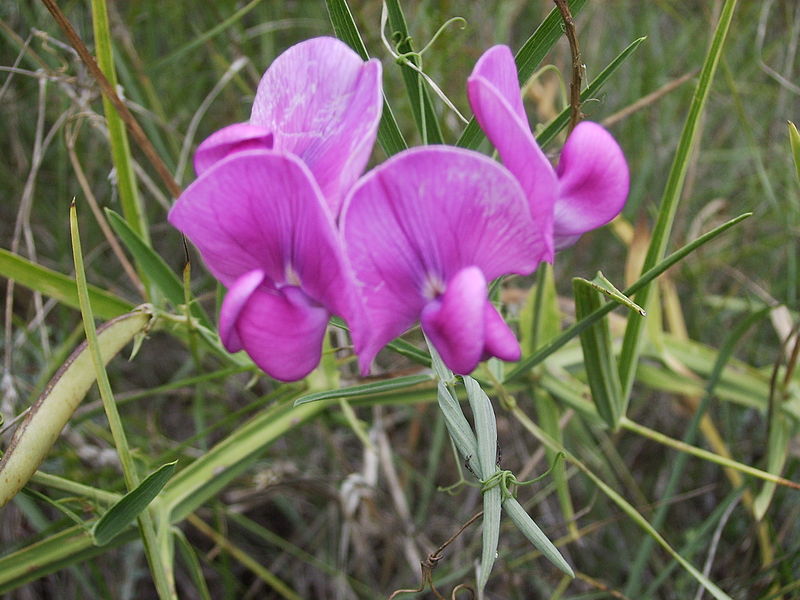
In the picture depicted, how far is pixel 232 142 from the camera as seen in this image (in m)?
0.50

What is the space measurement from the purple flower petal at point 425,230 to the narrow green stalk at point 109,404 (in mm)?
217

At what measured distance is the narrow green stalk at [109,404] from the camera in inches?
22.1

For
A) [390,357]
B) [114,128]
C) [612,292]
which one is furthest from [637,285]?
[390,357]

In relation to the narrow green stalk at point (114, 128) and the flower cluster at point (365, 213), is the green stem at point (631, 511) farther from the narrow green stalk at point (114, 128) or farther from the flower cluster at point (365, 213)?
the narrow green stalk at point (114, 128)

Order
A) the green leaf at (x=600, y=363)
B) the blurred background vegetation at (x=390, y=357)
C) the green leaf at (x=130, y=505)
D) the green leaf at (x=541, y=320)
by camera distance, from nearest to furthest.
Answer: the green leaf at (x=130, y=505)
the green leaf at (x=600, y=363)
the green leaf at (x=541, y=320)
the blurred background vegetation at (x=390, y=357)

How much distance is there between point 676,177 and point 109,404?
50 centimetres

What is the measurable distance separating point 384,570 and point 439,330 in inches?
33.7

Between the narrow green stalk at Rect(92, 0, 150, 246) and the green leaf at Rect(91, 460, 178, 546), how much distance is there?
1.10 feet

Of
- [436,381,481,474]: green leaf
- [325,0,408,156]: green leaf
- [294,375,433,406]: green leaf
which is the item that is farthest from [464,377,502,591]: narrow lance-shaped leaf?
[325,0,408,156]: green leaf

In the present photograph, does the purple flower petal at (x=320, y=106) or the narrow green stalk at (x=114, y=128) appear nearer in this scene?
the purple flower petal at (x=320, y=106)

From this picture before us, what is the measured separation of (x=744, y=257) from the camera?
55.5 inches

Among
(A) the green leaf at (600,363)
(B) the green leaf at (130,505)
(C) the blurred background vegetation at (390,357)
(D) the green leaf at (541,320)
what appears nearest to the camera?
(B) the green leaf at (130,505)

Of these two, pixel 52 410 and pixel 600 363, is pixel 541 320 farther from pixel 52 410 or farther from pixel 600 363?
pixel 52 410

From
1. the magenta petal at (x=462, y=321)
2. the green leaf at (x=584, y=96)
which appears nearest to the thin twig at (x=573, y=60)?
the green leaf at (x=584, y=96)
